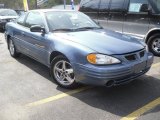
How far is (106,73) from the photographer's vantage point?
4383 millimetres

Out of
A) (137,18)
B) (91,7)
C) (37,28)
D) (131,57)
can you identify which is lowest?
(131,57)

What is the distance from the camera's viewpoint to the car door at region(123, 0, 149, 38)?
7.86 m

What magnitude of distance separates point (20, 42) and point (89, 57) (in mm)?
2881

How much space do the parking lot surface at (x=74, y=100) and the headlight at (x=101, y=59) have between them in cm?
66

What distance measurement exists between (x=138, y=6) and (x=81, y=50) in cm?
404

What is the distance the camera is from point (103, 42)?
4.92 m

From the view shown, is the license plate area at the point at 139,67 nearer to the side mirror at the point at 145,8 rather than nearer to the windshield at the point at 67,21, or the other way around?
the windshield at the point at 67,21

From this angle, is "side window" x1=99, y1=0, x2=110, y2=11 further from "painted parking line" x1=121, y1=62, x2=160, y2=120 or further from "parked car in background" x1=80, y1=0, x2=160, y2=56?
"painted parking line" x1=121, y1=62, x2=160, y2=120

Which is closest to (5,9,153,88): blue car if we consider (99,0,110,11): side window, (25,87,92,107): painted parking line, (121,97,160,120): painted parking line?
(25,87,92,107): painted parking line

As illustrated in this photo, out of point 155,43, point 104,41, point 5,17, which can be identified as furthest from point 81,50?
point 5,17

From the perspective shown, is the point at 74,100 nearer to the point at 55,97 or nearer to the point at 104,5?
the point at 55,97

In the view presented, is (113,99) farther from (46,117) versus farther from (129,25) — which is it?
(129,25)

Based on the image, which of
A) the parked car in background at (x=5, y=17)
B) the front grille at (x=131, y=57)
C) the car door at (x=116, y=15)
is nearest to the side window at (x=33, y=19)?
the front grille at (x=131, y=57)

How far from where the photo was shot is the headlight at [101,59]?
4.46 metres
